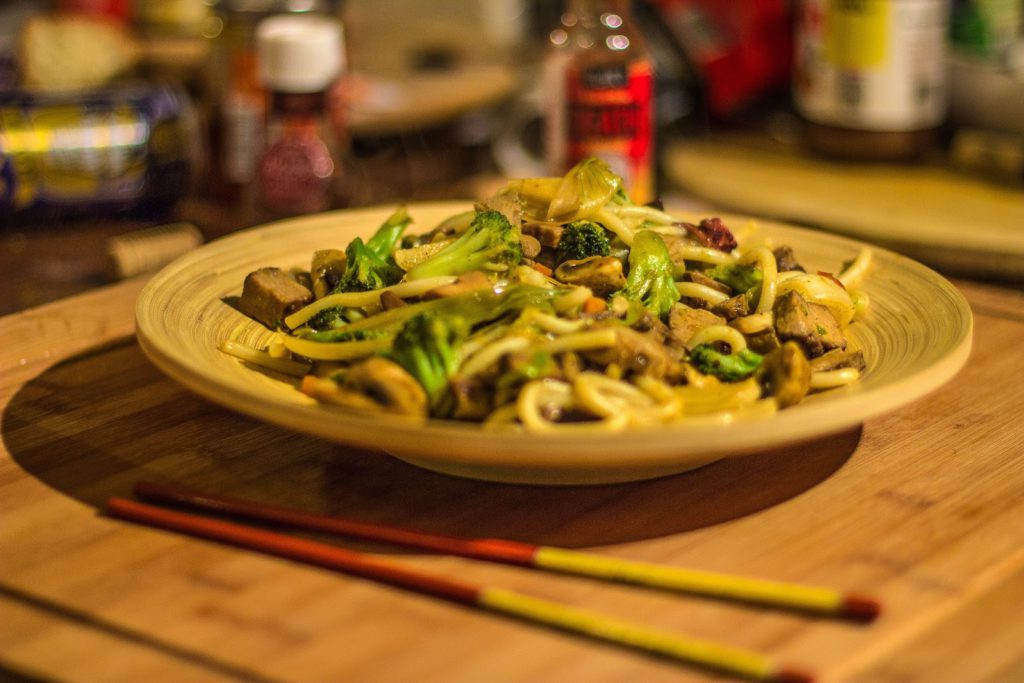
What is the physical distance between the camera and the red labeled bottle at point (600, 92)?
125 inches

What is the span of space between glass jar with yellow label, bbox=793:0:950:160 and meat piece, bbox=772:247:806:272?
1704 millimetres

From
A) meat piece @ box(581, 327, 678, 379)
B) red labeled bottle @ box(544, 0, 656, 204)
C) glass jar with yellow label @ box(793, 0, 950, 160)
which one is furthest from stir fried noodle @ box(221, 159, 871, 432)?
glass jar with yellow label @ box(793, 0, 950, 160)

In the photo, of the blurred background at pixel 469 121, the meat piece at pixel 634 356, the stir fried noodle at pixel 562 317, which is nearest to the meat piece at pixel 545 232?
the stir fried noodle at pixel 562 317

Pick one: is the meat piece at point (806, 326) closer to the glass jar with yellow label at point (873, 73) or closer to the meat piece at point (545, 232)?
the meat piece at point (545, 232)

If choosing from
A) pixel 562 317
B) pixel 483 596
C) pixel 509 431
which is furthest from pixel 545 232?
pixel 483 596

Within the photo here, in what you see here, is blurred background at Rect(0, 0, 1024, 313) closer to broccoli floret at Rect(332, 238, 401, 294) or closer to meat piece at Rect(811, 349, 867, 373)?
broccoli floret at Rect(332, 238, 401, 294)

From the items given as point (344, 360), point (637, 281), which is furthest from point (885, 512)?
point (344, 360)

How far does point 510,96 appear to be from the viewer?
15.9 ft

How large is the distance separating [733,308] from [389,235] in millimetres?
Answer: 647

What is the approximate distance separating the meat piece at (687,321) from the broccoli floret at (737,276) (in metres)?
0.15

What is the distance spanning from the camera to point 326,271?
7.56 ft

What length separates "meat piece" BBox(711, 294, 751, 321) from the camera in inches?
85.7

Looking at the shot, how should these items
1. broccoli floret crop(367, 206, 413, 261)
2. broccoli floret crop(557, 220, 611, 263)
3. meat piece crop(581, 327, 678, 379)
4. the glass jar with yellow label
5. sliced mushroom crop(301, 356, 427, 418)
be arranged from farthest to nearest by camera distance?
1. the glass jar with yellow label
2. broccoli floret crop(367, 206, 413, 261)
3. broccoli floret crop(557, 220, 611, 263)
4. meat piece crop(581, 327, 678, 379)
5. sliced mushroom crop(301, 356, 427, 418)

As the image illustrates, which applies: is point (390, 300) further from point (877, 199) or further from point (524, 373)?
point (877, 199)
